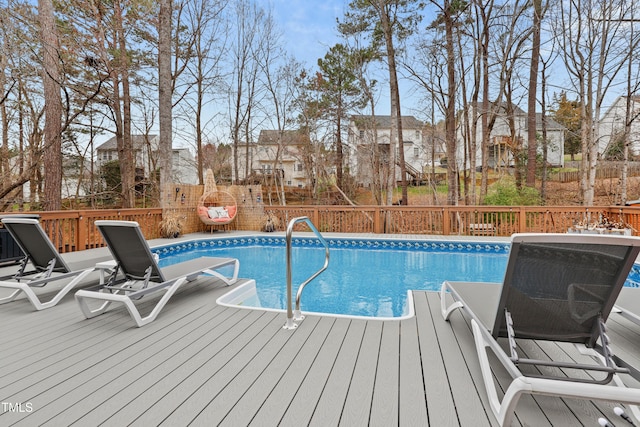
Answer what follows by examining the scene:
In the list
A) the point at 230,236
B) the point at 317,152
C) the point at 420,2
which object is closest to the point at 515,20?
the point at 420,2

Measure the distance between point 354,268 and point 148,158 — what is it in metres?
11.9

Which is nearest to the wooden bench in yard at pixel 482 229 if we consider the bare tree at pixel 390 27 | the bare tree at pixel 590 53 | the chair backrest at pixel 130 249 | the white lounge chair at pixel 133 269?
the bare tree at pixel 390 27

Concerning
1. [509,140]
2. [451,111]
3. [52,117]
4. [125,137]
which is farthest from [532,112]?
[125,137]

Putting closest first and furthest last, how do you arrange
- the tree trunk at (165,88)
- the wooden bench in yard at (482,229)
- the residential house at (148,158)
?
the wooden bench in yard at (482,229), the tree trunk at (165,88), the residential house at (148,158)

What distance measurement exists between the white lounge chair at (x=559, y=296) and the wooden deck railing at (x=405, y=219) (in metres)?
7.34

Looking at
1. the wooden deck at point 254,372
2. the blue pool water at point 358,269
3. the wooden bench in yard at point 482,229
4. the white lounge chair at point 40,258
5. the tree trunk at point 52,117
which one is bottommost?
the blue pool water at point 358,269

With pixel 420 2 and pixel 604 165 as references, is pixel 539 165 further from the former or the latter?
pixel 420 2

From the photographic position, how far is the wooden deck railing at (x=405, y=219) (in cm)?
694

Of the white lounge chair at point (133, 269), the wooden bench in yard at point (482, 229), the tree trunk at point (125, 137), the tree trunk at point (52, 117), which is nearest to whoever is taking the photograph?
the white lounge chair at point (133, 269)

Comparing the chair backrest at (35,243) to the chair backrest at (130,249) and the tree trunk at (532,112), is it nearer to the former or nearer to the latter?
the chair backrest at (130,249)

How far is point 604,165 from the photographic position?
49.2 feet

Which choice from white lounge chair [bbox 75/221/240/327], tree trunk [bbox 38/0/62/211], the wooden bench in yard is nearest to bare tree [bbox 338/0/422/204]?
the wooden bench in yard

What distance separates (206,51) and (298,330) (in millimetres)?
13377

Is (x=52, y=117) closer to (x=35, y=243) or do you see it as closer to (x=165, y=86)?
(x=165, y=86)
